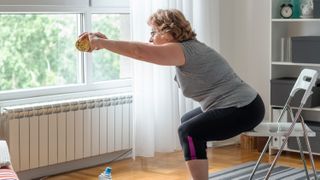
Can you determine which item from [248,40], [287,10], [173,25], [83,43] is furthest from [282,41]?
[83,43]

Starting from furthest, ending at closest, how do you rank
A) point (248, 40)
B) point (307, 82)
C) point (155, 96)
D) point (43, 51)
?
point (248, 40) → point (155, 96) → point (43, 51) → point (307, 82)

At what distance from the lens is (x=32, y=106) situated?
429cm

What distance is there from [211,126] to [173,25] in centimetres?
63

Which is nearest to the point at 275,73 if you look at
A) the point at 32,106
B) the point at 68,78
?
the point at 68,78

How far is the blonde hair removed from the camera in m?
3.52

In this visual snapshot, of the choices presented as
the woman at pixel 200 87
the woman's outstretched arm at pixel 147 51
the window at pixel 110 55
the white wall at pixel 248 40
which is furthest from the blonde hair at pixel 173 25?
the white wall at pixel 248 40

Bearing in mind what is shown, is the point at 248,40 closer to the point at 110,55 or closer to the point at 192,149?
the point at 110,55

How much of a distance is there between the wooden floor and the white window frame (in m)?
0.59

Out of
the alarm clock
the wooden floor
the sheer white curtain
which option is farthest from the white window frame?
the alarm clock

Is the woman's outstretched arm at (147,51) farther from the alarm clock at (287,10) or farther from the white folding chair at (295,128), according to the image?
the alarm clock at (287,10)

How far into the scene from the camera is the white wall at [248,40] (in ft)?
18.2

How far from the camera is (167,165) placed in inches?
191

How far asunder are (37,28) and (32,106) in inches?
25.0

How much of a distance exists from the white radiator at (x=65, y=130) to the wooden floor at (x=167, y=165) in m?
0.13
